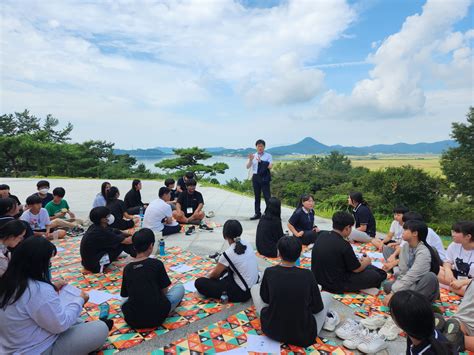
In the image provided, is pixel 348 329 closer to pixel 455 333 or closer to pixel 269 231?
pixel 455 333

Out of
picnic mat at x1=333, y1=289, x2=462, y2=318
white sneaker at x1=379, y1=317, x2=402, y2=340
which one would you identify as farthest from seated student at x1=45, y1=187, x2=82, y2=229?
white sneaker at x1=379, y1=317, x2=402, y2=340

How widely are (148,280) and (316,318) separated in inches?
65.2

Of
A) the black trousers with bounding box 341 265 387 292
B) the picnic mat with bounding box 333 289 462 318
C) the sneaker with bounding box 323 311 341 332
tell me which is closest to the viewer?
the sneaker with bounding box 323 311 341 332

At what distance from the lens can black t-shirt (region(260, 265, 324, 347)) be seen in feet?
8.06

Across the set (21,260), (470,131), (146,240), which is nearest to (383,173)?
(470,131)

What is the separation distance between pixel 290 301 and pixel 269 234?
2424 mm

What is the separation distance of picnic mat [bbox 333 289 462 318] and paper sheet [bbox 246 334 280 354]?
1.18 metres

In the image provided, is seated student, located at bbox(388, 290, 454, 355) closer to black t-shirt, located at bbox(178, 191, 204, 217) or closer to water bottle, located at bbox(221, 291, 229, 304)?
water bottle, located at bbox(221, 291, 229, 304)

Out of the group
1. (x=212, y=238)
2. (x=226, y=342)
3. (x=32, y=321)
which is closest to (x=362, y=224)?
(x=212, y=238)

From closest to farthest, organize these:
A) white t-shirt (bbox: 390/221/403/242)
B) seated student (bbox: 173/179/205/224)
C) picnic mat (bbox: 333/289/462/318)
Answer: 1. picnic mat (bbox: 333/289/462/318)
2. white t-shirt (bbox: 390/221/403/242)
3. seated student (bbox: 173/179/205/224)

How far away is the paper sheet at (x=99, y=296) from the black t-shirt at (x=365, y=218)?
4.55 m

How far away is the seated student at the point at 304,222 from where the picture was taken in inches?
213

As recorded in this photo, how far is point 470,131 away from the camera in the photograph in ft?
77.1

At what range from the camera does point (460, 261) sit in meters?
3.64
